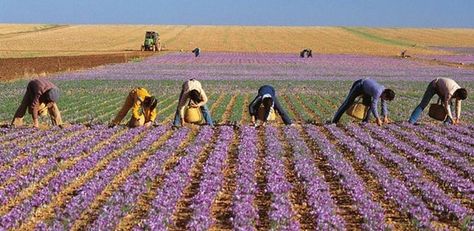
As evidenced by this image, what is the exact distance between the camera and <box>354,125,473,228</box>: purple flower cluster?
9.79 m

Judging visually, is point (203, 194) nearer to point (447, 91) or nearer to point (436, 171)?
point (436, 171)

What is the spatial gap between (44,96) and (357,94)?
26.9ft

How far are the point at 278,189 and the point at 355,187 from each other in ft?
4.21

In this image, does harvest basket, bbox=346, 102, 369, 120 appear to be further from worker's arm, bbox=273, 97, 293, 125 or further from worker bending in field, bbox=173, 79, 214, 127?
worker bending in field, bbox=173, 79, 214, 127

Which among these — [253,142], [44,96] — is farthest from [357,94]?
[44,96]

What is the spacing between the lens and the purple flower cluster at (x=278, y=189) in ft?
29.3

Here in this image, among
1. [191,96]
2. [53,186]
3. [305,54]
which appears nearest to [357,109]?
[191,96]

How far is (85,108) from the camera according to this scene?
79.1ft

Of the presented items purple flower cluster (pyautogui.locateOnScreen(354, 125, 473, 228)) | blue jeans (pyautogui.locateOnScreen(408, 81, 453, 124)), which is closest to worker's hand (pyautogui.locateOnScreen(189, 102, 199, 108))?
purple flower cluster (pyautogui.locateOnScreen(354, 125, 473, 228))

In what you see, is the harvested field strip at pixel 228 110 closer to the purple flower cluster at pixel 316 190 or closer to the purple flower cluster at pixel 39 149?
the purple flower cluster at pixel 39 149

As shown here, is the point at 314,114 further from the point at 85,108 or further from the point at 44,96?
the point at 44,96

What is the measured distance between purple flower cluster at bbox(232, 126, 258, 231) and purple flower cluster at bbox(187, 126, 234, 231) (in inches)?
13.2

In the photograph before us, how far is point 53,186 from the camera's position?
10906 millimetres

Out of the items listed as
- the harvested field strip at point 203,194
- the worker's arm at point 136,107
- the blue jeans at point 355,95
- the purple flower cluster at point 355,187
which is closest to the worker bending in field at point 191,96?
the worker's arm at point 136,107
